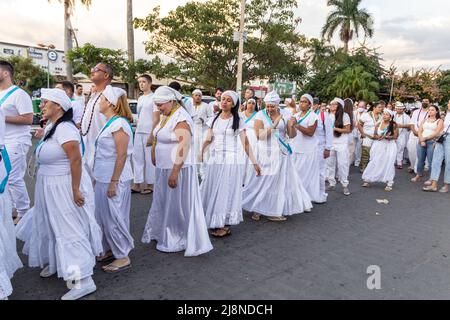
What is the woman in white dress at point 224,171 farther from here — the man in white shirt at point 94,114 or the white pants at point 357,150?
the white pants at point 357,150

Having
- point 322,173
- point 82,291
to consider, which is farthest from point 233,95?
point 322,173

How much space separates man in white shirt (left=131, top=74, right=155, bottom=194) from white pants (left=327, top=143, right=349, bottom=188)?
156 inches

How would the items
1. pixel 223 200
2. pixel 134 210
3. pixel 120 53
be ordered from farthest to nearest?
1. pixel 120 53
2. pixel 134 210
3. pixel 223 200

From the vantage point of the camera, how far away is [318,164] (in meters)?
7.11

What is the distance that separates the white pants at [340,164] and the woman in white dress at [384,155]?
3.31 ft

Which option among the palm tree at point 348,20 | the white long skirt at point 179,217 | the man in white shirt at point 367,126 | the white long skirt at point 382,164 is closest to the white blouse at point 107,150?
the white long skirt at point 179,217

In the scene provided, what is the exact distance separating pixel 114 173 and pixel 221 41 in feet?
53.9

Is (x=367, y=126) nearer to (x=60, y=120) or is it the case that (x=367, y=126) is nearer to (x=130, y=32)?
(x=60, y=120)

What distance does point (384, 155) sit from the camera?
8.98 m

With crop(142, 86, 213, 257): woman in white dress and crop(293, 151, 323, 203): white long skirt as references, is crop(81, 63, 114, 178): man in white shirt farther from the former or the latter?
crop(293, 151, 323, 203): white long skirt

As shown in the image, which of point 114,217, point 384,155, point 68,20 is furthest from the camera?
point 68,20
